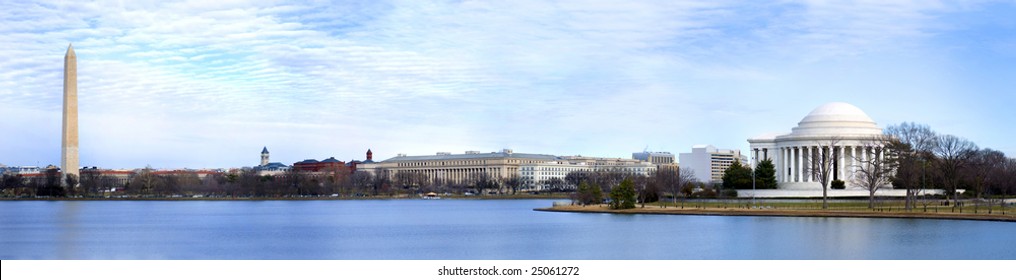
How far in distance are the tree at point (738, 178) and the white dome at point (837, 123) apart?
29.0 ft

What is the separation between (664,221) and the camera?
7275 centimetres

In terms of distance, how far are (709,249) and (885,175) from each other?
166 ft

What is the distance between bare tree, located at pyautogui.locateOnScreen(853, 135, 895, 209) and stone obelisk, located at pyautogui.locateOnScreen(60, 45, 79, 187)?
87.5 metres

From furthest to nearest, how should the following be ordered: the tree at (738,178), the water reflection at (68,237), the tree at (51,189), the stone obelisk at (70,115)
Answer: the tree at (51,189) → the stone obelisk at (70,115) → the tree at (738,178) → the water reflection at (68,237)

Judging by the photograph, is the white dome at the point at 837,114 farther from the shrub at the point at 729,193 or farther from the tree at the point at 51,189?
the tree at the point at 51,189

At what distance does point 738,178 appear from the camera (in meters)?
105

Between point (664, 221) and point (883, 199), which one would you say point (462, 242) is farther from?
point (883, 199)

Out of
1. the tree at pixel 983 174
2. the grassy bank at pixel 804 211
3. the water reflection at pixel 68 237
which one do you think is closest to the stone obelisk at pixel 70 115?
the water reflection at pixel 68 237

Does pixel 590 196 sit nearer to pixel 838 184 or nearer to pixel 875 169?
pixel 838 184

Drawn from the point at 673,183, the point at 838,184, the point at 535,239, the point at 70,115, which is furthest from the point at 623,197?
the point at 70,115

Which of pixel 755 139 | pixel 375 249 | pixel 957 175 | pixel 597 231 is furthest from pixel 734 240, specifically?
pixel 755 139

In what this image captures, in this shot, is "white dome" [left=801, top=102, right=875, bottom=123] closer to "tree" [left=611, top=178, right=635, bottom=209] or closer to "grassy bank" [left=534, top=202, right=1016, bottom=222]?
"grassy bank" [left=534, top=202, right=1016, bottom=222]

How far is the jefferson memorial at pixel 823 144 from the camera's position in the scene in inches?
4301

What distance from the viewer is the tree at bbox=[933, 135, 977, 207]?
8725 centimetres
